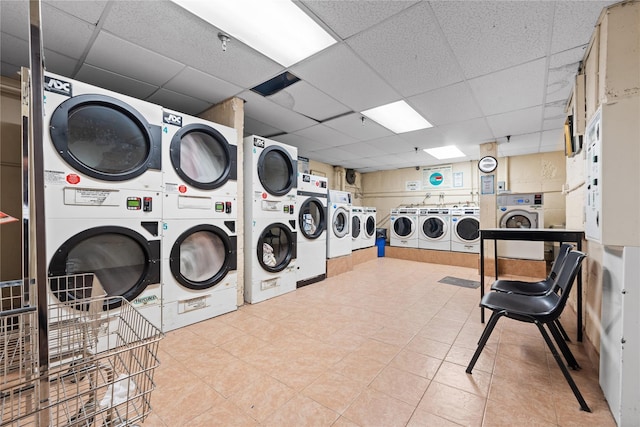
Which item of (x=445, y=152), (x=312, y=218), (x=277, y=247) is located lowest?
(x=277, y=247)

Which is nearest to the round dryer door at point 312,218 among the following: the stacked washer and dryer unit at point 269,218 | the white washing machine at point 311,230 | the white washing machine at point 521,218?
the white washing machine at point 311,230

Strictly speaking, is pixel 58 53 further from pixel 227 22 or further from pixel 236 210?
pixel 236 210

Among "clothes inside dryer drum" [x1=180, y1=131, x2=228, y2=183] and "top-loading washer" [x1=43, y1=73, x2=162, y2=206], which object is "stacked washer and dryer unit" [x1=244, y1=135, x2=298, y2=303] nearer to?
"clothes inside dryer drum" [x1=180, y1=131, x2=228, y2=183]

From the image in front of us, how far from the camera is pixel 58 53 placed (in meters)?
2.18

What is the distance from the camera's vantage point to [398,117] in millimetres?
3631

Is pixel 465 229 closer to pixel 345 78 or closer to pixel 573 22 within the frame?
pixel 573 22

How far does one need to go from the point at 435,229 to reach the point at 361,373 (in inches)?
187

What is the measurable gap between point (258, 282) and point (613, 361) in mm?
2936

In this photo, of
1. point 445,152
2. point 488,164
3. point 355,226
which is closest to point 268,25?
point 355,226

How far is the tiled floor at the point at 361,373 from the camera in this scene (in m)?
1.40

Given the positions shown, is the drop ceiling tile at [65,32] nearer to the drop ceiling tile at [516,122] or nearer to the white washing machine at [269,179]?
the white washing machine at [269,179]

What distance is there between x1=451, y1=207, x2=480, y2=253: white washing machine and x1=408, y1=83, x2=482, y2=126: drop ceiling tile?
7.87 ft

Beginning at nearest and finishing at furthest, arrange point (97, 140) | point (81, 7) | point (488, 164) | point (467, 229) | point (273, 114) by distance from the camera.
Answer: point (81, 7) → point (97, 140) → point (273, 114) → point (488, 164) → point (467, 229)

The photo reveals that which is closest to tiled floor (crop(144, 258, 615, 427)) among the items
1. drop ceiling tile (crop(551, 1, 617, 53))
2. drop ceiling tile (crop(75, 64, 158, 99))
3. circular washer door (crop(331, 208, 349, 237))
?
circular washer door (crop(331, 208, 349, 237))
